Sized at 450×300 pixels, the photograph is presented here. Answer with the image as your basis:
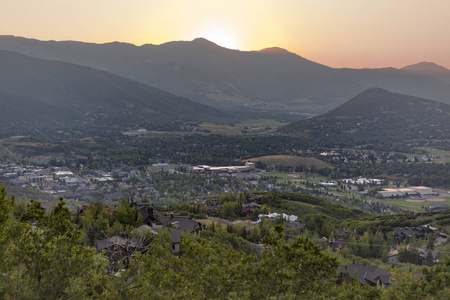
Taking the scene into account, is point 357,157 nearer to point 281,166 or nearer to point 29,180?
point 281,166

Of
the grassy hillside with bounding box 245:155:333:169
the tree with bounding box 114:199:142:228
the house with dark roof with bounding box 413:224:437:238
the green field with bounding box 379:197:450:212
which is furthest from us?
the grassy hillside with bounding box 245:155:333:169

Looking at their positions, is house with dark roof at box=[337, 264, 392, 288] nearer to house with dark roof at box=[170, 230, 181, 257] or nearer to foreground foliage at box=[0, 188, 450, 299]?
house with dark roof at box=[170, 230, 181, 257]

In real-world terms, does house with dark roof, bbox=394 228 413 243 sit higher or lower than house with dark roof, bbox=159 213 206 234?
lower

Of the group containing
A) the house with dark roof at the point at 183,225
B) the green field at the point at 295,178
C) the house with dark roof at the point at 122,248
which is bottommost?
the green field at the point at 295,178

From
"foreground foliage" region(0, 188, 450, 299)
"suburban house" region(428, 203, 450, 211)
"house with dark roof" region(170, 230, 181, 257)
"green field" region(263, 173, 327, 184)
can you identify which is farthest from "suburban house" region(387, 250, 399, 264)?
"green field" region(263, 173, 327, 184)

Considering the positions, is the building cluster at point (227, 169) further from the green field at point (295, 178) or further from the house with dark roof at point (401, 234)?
the house with dark roof at point (401, 234)

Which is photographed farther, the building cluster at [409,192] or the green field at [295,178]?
the green field at [295,178]

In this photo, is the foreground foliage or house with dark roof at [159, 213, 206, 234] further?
house with dark roof at [159, 213, 206, 234]

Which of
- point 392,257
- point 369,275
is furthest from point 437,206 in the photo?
point 369,275

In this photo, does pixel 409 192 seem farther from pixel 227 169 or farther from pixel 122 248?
pixel 122 248

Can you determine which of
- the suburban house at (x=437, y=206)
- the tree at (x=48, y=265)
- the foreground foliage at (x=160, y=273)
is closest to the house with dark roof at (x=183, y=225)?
the foreground foliage at (x=160, y=273)

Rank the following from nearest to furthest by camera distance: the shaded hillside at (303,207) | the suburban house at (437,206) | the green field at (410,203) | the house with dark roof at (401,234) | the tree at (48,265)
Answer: the tree at (48,265) → the house with dark roof at (401,234) → the shaded hillside at (303,207) → the suburban house at (437,206) → the green field at (410,203)
